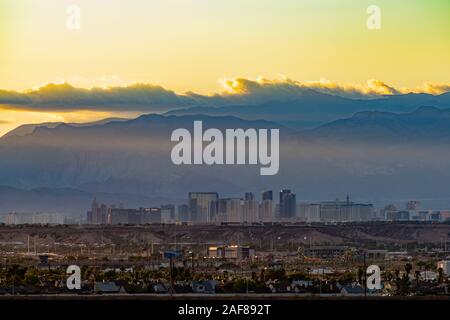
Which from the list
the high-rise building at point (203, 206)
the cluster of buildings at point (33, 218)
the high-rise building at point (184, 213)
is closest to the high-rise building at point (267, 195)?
the high-rise building at point (203, 206)

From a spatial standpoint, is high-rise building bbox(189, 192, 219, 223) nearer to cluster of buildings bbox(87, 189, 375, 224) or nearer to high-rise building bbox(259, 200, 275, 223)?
cluster of buildings bbox(87, 189, 375, 224)

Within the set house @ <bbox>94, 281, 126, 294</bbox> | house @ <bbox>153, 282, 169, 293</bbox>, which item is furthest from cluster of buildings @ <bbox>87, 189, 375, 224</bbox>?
house @ <bbox>94, 281, 126, 294</bbox>

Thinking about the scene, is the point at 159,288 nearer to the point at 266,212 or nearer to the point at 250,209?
the point at 266,212

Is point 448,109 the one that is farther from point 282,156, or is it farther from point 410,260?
point 410,260

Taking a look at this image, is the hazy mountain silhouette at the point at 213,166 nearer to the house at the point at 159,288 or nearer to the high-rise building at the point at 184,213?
the high-rise building at the point at 184,213
